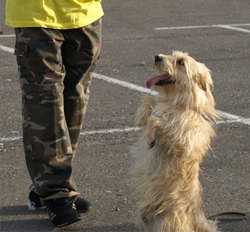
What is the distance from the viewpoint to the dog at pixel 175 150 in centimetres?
298

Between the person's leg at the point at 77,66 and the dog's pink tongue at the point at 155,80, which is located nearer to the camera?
the dog's pink tongue at the point at 155,80

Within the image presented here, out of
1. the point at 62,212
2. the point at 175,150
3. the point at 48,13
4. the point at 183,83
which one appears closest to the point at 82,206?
the point at 62,212

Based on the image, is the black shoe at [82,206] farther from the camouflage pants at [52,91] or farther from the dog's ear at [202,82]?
the dog's ear at [202,82]

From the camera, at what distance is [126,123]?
498 cm

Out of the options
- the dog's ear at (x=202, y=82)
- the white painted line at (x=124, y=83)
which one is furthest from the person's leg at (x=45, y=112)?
the white painted line at (x=124, y=83)

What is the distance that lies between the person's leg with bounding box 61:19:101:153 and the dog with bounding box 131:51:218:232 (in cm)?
48

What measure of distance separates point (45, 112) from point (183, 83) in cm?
95

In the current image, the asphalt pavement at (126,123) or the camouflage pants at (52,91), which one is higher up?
the camouflage pants at (52,91)

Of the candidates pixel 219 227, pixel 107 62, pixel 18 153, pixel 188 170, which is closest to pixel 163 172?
pixel 188 170

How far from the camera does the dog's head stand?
3.10 meters

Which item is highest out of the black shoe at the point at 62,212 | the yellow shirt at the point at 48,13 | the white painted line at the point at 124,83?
the yellow shirt at the point at 48,13

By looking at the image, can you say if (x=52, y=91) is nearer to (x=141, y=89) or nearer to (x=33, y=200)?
(x=33, y=200)

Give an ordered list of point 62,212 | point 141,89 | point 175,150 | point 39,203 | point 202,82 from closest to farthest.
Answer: point 175,150 < point 202,82 < point 62,212 < point 39,203 < point 141,89

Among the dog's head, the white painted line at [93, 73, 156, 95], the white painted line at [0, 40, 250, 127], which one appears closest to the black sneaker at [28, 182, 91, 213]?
the dog's head
